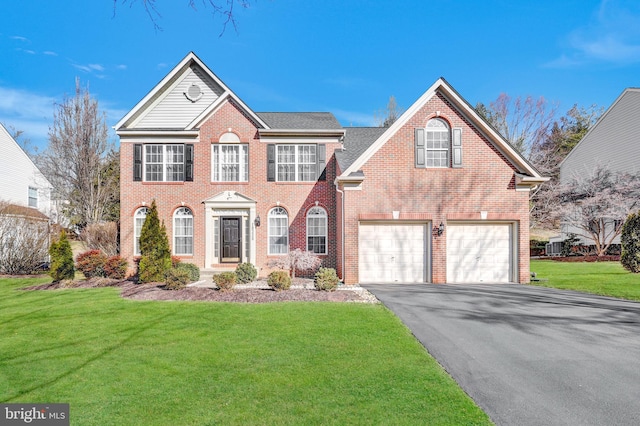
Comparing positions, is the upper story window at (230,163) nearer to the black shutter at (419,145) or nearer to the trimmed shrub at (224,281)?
the trimmed shrub at (224,281)

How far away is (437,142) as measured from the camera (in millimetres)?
13664

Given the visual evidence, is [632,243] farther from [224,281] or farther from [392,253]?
[224,281]

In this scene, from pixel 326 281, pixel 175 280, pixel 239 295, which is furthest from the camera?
pixel 175 280

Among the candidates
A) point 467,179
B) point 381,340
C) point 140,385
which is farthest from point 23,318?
point 467,179

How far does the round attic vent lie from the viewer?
17516 mm

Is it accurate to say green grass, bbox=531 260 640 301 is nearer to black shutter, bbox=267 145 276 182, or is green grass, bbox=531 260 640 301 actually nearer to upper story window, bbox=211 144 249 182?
black shutter, bbox=267 145 276 182

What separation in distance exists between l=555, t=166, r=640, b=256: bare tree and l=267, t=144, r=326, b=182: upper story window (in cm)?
1869

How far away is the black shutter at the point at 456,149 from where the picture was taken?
44.4 feet

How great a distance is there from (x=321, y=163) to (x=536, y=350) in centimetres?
1191

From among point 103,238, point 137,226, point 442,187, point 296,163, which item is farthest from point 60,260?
point 442,187

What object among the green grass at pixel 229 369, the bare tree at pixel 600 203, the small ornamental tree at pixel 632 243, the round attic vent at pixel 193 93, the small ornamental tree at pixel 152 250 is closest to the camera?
the green grass at pixel 229 369

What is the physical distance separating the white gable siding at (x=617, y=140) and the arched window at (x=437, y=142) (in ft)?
62.7

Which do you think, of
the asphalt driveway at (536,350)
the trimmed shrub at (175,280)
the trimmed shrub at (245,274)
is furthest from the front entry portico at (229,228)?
the asphalt driveway at (536,350)

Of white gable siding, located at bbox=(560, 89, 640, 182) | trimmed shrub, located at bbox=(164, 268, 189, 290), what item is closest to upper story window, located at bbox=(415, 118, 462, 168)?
trimmed shrub, located at bbox=(164, 268, 189, 290)
